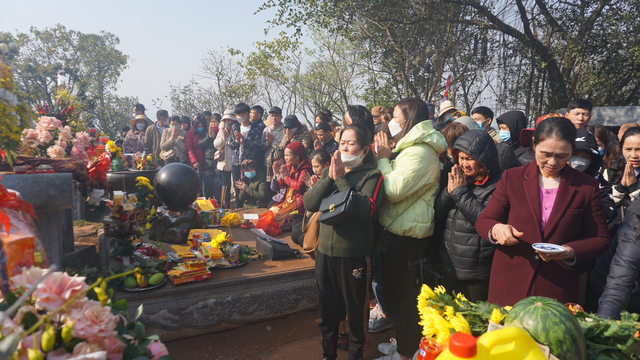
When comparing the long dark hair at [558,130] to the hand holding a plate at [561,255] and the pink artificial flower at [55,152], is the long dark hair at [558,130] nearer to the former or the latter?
the hand holding a plate at [561,255]

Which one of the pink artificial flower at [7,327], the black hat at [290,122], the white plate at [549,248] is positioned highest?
the black hat at [290,122]

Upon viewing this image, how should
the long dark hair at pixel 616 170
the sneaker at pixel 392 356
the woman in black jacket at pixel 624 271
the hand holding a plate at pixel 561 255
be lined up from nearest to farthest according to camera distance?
the woman in black jacket at pixel 624 271 → the hand holding a plate at pixel 561 255 → the sneaker at pixel 392 356 → the long dark hair at pixel 616 170

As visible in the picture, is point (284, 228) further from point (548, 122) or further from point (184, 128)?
point (184, 128)

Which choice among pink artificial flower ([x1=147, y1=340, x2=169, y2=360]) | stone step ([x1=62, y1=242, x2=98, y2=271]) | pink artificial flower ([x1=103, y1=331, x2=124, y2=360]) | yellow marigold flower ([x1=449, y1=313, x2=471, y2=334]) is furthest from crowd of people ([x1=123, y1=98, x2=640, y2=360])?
stone step ([x1=62, y1=242, x2=98, y2=271])

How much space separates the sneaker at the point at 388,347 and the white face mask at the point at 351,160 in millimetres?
1653

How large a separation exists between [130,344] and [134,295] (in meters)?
2.52

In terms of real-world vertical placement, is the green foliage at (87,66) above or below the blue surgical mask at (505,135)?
above

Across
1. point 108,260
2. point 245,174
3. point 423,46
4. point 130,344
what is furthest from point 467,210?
point 423,46

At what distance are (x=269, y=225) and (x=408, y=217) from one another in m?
3.00

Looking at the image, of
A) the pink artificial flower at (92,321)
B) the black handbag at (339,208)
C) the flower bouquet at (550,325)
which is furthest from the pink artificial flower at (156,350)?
the black handbag at (339,208)

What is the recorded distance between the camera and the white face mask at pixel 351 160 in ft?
10.1

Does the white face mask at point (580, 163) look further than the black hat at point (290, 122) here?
No

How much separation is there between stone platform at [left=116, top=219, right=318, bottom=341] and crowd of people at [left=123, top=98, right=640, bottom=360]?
0.85 meters

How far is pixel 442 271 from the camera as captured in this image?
3.34 meters
